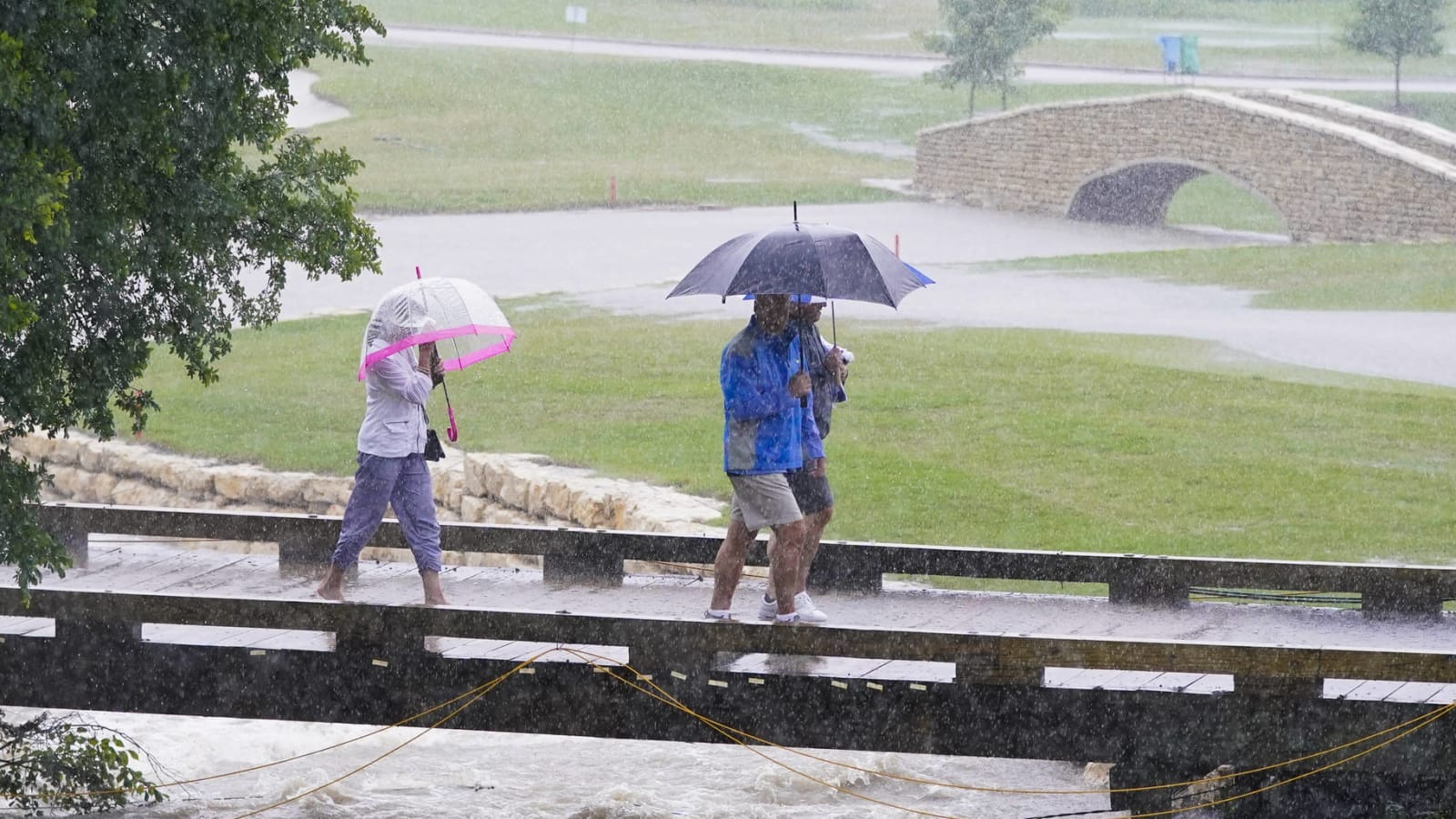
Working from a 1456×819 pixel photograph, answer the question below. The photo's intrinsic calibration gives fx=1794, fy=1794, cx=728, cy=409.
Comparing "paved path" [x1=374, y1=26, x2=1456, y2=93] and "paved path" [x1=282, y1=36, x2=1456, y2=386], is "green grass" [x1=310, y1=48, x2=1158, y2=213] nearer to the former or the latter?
"paved path" [x1=374, y1=26, x2=1456, y2=93]

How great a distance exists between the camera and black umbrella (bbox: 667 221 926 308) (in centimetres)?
750

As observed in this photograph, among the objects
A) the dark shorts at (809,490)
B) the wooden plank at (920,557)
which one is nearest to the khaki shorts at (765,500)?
the dark shorts at (809,490)

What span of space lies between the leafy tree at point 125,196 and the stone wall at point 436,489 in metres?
5.79

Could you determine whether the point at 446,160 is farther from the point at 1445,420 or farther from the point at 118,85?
the point at 118,85

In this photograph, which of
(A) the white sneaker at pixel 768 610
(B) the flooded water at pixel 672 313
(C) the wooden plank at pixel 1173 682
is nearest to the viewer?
(C) the wooden plank at pixel 1173 682

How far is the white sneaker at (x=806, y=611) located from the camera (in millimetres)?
7965

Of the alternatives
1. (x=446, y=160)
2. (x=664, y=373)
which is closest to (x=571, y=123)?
(x=446, y=160)

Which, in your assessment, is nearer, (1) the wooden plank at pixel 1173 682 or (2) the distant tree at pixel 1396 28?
(1) the wooden plank at pixel 1173 682

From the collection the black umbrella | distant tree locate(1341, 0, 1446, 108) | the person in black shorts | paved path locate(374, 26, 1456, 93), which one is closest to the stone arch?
distant tree locate(1341, 0, 1446, 108)

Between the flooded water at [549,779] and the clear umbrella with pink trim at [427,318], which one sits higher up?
the clear umbrella with pink trim at [427,318]

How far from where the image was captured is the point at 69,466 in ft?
59.4

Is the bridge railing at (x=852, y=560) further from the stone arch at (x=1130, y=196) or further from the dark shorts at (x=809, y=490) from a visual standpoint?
the stone arch at (x=1130, y=196)

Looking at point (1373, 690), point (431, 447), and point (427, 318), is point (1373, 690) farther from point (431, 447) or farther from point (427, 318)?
point (427, 318)

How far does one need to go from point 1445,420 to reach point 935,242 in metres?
15.8
